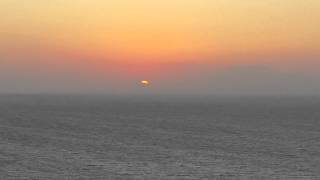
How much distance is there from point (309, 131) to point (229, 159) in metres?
39.8

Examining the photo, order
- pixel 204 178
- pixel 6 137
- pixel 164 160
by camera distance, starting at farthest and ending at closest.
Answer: pixel 6 137 → pixel 164 160 → pixel 204 178

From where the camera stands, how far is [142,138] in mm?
72375

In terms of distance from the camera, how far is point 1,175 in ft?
131

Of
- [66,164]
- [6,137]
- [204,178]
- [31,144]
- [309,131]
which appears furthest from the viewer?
[309,131]

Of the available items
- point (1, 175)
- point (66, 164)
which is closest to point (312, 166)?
point (66, 164)

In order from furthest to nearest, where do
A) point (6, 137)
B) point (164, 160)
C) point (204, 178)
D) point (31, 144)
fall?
point (6, 137), point (31, 144), point (164, 160), point (204, 178)

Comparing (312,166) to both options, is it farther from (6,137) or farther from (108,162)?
(6,137)

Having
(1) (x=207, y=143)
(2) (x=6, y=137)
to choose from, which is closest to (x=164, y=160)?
(1) (x=207, y=143)

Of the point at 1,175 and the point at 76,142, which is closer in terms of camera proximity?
the point at 1,175

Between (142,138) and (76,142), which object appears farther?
(142,138)

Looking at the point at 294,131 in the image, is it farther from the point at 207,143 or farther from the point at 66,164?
the point at 66,164

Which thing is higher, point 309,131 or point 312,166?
point 309,131

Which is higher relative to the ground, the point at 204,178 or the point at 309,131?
the point at 309,131

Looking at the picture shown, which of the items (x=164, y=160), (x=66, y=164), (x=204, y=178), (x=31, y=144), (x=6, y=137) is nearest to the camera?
(x=204, y=178)
